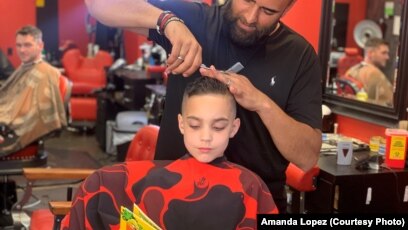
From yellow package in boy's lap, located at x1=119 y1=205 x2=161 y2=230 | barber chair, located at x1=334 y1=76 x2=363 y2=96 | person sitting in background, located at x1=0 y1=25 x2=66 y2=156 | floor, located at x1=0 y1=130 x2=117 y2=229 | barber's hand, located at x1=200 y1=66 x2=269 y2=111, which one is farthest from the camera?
floor, located at x1=0 y1=130 x2=117 y2=229

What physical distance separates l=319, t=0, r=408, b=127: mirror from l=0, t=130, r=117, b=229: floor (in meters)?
1.71

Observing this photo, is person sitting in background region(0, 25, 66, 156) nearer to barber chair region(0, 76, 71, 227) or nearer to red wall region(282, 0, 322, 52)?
barber chair region(0, 76, 71, 227)

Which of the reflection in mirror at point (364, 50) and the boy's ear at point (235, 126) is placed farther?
the reflection in mirror at point (364, 50)

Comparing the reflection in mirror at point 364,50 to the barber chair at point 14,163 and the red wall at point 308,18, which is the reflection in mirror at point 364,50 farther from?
the barber chair at point 14,163

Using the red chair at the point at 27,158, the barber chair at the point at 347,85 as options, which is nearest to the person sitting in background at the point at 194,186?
the barber chair at the point at 347,85

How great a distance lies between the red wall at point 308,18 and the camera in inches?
132

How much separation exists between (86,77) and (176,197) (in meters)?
5.69

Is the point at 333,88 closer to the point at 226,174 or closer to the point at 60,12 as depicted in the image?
the point at 226,174

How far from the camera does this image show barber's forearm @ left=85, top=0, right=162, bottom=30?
4.54 feet

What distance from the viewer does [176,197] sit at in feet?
4.70

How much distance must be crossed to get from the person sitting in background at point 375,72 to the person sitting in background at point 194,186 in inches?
66.6

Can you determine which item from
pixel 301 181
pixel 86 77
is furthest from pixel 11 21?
pixel 301 181

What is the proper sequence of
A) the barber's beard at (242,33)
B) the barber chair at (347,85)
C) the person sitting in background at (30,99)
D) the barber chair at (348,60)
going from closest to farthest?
1. the barber's beard at (242,33)
2. the barber chair at (347,85)
3. the barber chair at (348,60)
4. the person sitting in background at (30,99)

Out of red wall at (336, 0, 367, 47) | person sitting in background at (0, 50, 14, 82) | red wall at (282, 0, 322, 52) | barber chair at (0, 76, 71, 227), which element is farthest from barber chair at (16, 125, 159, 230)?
person sitting in background at (0, 50, 14, 82)
